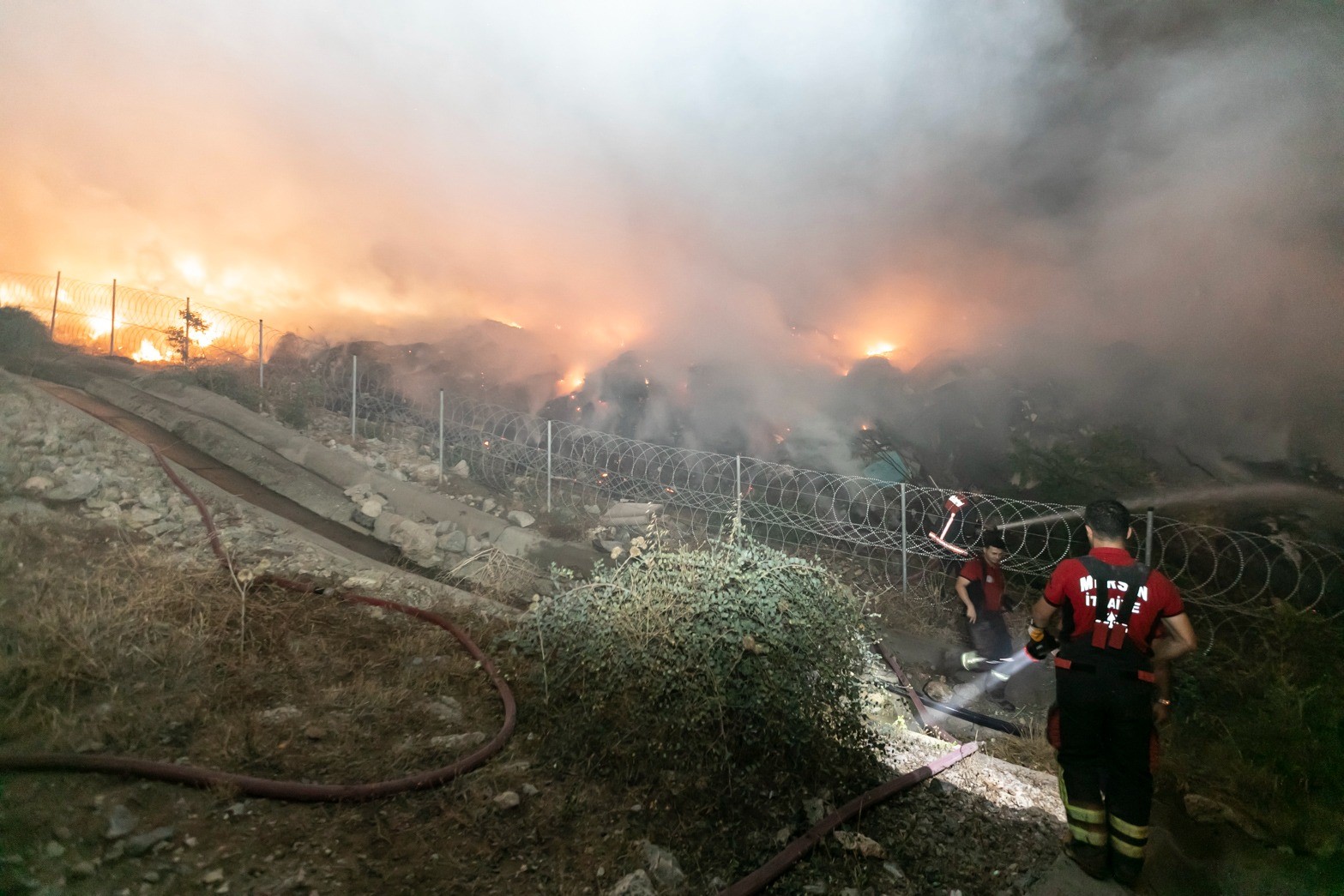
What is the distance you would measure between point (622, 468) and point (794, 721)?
6.25 meters

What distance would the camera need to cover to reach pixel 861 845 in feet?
9.84

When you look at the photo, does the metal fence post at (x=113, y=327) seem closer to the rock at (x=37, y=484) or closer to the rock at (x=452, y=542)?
the rock at (x=37, y=484)

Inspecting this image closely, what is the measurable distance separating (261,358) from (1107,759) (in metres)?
12.8

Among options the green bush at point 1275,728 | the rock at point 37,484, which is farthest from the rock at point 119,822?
the green bush at point 1275,728

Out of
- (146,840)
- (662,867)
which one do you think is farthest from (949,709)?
(146,840)

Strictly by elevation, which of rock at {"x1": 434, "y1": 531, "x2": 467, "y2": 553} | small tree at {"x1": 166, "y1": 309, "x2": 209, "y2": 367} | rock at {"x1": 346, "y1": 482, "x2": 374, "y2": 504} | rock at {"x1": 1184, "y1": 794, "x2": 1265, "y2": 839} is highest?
small tree at {"x1": 166, "y1": 309, "x2": 209, "y2": 367}

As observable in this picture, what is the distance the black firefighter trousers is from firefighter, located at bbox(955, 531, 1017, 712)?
276 cm

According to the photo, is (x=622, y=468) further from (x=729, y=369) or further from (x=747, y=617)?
(x=747, y=617)

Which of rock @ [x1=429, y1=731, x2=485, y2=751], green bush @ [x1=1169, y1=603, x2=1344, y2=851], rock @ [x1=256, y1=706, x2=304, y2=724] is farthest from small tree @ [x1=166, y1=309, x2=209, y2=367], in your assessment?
green bush @ [x1=1169, y1=603, x2=1344, y2=851]

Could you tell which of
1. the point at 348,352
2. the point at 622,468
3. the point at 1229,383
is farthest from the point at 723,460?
the point at 348,352

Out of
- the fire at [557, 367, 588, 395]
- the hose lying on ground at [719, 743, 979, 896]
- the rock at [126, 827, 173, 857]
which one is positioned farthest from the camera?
the fire at [557, 367, 588, 395]

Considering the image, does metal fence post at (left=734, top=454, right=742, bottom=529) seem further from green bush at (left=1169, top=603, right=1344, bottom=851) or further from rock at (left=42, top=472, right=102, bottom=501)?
rock at (left=42, top=472, right=102, bottom=501)

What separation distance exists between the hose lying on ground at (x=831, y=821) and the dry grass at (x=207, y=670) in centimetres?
162

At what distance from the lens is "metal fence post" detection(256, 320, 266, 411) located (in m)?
10.1
